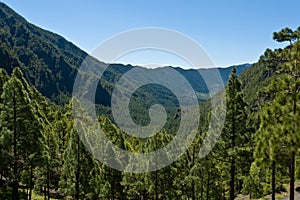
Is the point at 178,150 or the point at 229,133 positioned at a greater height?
the point at 229,133

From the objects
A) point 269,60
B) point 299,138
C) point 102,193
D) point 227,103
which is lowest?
point 102,193

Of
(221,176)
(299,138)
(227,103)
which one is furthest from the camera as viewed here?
(221,176)

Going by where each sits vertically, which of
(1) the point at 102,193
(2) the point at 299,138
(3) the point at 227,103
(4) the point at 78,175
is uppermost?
(3) the point at 227,103

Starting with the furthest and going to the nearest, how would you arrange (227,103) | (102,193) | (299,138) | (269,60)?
(102,193), (227,103), (269,60), (299,138)

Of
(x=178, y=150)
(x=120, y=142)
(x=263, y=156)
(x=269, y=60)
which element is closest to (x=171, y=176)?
(x=178, y=150)

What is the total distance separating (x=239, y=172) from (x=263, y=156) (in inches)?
845

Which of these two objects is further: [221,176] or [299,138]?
[221,176]

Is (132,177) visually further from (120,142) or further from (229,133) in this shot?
(229,133)

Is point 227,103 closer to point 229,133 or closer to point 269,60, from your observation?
point 229,133

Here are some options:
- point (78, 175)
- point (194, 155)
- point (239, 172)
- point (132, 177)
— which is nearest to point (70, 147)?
point (78, 175)

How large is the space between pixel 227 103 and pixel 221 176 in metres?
14.8

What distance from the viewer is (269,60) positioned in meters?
26.4

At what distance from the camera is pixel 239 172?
1534 inches

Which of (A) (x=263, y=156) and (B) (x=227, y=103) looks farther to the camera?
(B) (x=227, y=103)
